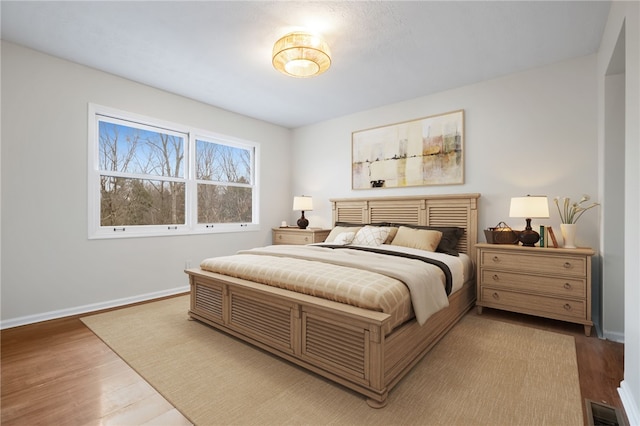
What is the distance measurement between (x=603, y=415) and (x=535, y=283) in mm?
1443

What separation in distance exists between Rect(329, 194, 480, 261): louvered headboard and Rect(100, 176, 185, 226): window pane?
2320mm

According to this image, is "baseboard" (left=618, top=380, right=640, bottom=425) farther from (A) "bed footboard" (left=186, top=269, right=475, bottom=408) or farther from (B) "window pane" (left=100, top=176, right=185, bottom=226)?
(B) "window pane" (left=100, top=176, right=185, bottom=226)

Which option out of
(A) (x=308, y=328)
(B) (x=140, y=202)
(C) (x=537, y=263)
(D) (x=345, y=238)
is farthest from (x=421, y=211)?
(B) (x=140, y=202)

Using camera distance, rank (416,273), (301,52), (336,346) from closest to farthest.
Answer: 1. (336,346)
2. (416,273)
3. (301,52)

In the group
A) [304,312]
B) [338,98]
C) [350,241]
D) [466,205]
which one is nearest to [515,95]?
[466,205]

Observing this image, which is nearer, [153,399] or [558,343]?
[153,399]

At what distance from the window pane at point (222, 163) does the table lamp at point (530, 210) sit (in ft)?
12.4

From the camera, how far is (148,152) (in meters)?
3.90

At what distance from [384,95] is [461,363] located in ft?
10.7

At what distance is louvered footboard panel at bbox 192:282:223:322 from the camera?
107 inches

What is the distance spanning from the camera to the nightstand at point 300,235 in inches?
185

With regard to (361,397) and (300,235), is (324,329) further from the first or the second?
(300,235)

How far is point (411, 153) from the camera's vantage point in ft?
13.8

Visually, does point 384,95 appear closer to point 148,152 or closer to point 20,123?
point 148,152
